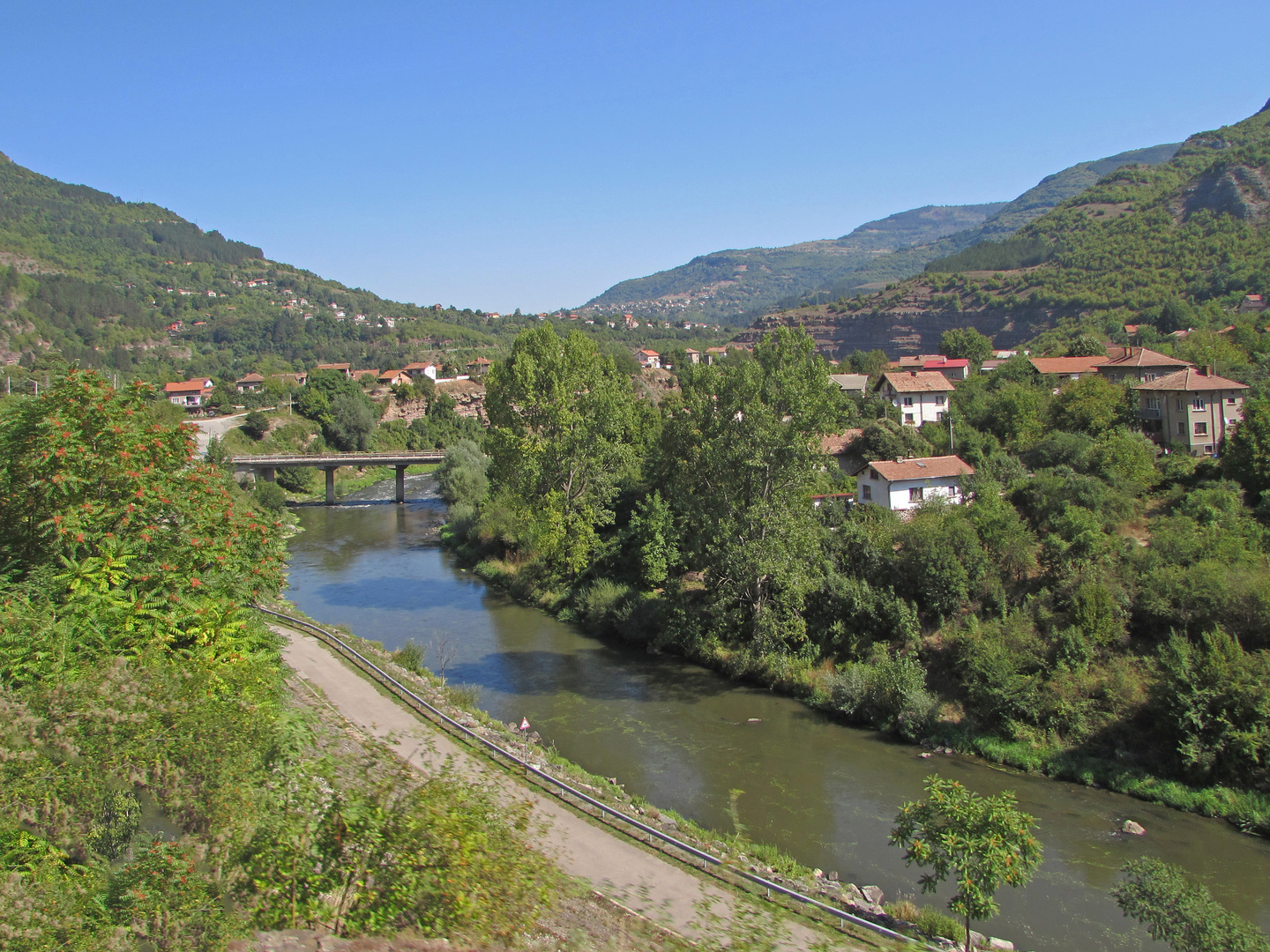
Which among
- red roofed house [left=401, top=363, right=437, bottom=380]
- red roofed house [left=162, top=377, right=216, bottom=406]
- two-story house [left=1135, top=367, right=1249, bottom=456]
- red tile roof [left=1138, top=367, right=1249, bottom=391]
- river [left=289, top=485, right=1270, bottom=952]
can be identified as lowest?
river [left=289, top=485, right=1270, bottom=952]

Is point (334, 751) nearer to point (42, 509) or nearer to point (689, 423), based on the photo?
point (42, 509)

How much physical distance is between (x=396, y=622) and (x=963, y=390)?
28532 mm

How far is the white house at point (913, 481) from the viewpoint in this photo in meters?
28.0

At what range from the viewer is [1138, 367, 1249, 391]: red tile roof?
29922mm

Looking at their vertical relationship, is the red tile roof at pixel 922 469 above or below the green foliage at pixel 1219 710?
above

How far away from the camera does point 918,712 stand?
1841 centimetres

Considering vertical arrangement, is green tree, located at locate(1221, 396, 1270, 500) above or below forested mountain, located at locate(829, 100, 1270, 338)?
below

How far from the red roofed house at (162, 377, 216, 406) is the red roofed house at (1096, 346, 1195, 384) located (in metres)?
73.5

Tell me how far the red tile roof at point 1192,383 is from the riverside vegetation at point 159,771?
31857mm

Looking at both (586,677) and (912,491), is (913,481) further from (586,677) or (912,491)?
(586,677)

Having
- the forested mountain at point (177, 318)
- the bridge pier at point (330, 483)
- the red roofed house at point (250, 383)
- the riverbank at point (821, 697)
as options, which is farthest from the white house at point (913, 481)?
the red roofed house at point (250, 383)

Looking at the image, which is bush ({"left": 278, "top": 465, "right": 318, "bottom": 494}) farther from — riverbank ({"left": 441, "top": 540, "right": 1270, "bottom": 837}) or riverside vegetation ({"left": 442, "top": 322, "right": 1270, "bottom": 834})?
riverside vegetation ({"left": 442, "top": 322, "right": 1270, "bottom": 834})

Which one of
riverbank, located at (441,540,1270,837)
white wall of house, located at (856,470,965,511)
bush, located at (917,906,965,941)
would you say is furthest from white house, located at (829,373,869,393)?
bush, located at (917,906,965,941)

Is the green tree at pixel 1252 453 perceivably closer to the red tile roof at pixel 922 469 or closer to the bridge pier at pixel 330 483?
the red tile roof at pixel 922 469
